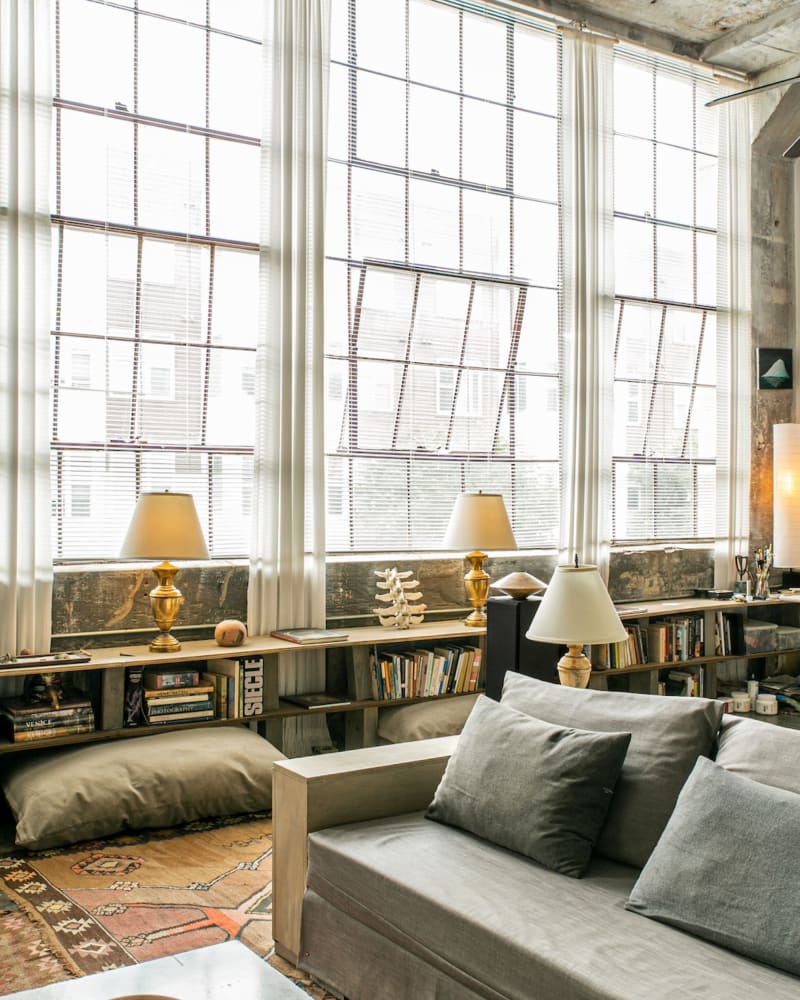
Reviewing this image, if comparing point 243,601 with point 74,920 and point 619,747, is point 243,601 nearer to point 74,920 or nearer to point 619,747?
point 74,920

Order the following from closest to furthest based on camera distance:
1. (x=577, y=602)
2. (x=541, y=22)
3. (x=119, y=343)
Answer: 1. (x=577, y=602)
2. (x=119, y=343)
3. (x=541, y=22)

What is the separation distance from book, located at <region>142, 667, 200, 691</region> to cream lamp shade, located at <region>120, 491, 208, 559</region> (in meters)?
0.62

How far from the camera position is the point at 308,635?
17.4 ft

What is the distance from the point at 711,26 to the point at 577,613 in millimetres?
5729

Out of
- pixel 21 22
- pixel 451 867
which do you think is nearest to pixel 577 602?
pixel 451 867

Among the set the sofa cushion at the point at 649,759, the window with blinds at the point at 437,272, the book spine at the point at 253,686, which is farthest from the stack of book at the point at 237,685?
the sofa cushion at the point at 649,759

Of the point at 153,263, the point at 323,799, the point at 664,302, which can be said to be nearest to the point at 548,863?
the point at 323,799

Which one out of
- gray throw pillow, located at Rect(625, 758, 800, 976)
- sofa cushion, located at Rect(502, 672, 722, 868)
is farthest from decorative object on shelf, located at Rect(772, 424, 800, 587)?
gray throw pillow, located at Rect(625, 758, 800, 976)

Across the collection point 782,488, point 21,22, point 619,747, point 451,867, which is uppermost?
point 21,22

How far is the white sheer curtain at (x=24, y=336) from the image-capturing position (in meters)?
4.72

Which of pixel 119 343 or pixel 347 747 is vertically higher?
pixel 119 343

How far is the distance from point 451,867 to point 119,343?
3501mm

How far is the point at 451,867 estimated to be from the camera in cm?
274

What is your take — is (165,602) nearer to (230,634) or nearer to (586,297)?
(230,634)
